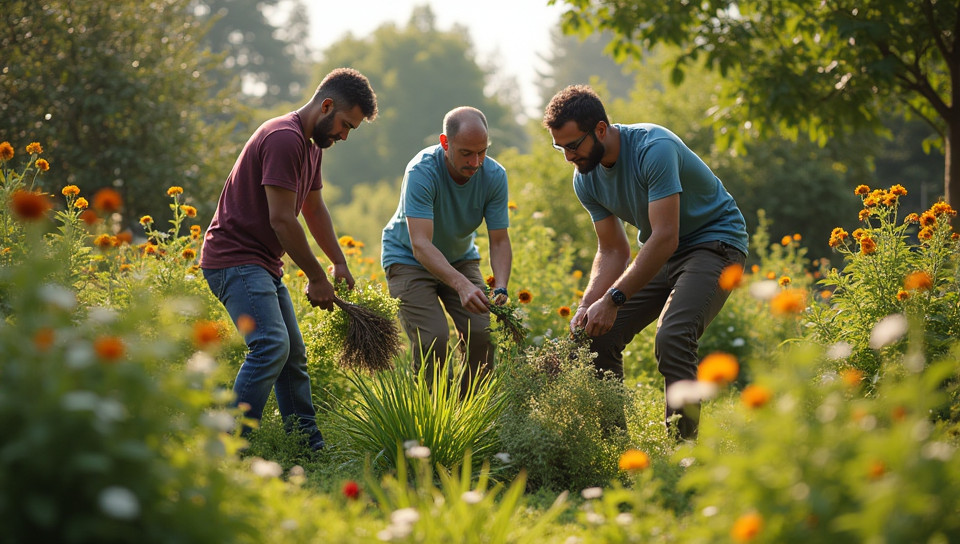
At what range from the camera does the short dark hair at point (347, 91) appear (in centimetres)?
409

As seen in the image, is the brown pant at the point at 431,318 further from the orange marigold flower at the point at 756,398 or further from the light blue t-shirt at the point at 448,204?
the orange marigold flower at the point at 756,398

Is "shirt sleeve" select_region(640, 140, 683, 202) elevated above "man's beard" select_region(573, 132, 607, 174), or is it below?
below

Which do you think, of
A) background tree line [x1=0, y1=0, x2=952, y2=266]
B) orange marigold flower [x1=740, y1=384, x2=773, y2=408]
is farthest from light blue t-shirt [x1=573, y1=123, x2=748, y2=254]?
background tree line [x1=0, y1=0, x2=952, y2=266]

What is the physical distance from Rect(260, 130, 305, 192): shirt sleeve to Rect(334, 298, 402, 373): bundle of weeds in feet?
2.63

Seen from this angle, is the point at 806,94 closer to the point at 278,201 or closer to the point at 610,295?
the point at 610,295

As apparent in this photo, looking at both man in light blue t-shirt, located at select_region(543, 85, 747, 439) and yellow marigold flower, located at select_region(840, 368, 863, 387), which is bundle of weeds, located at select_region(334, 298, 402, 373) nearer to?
man in light blue t-shirt, located at select_region(543, 85, 747, 439)

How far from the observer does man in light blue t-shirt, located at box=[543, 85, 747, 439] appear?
3.97 m

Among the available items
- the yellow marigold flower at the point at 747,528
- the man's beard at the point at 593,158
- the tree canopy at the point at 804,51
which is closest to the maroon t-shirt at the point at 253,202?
the man's beard at the point at 593,158

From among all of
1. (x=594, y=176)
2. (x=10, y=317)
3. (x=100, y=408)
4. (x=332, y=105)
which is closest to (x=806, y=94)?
(x=594, y=176)

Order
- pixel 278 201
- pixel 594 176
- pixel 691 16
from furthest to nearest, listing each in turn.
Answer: pixel 691 16 → pixel 594 176 → pixel 278 201

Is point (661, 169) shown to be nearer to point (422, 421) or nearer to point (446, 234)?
point (446, 234)

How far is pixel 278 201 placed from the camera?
389cm

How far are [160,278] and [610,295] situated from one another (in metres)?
2.48

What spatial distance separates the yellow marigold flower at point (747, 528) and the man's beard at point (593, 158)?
8.65 feet
